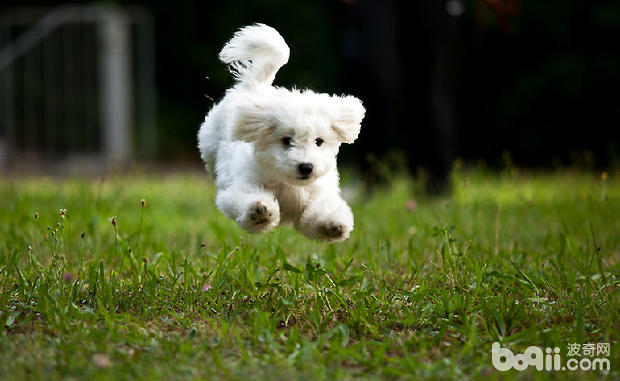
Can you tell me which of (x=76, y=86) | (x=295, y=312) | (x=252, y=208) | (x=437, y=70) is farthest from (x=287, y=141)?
(x=76, y=86)

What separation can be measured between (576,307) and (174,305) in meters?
1.51

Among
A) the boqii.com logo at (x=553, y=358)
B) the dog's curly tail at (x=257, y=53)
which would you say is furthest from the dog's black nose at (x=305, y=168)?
the boqii.com logo at (x=553, y=358)

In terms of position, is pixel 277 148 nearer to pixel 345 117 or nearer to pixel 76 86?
pixel 345 117

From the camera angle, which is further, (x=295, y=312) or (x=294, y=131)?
(x=295, y=312)

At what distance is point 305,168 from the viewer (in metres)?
2.55

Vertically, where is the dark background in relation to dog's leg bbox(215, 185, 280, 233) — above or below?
above

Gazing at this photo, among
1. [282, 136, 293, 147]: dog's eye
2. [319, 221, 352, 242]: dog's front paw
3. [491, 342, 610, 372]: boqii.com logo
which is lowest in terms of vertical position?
[491, 342, 610, 372]: boqii.com logo

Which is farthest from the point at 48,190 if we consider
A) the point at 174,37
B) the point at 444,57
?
the point at 174,37

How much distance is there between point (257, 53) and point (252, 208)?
0.70m

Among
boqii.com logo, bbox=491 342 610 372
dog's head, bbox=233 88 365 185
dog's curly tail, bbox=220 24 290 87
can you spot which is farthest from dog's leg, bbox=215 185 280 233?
boqii.com logo, bbox=491 342 610 372

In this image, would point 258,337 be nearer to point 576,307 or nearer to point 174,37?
point 576,307

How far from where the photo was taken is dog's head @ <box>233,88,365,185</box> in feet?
8.50

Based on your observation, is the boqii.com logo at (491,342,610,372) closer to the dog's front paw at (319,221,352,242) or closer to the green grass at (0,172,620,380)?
the green grass at (0,172,620,380)

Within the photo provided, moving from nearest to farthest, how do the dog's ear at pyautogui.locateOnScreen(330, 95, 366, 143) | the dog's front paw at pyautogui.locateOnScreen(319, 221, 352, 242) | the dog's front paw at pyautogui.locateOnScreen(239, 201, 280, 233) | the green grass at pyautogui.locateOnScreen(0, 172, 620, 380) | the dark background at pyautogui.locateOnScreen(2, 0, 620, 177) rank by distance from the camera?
the green grass at pyautogui.locateOnScreen(0, 172, 620, 380)
the dog's front paw at pyautogui.locateOnScreen(239, 201, 280, 233)
the dog's front paw at pyautogui.locateOnScreen(319, 221, 352, 242)
the dog's ear at pyautogui.locateOnScreen(330, 95, 366, 143)
the dark background at pyautogui.locateOnScreen(2, 0, 620, 177)
